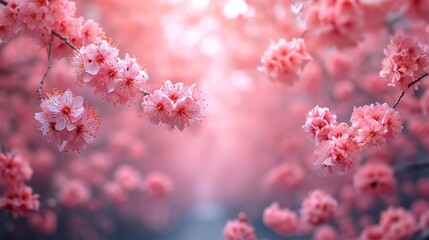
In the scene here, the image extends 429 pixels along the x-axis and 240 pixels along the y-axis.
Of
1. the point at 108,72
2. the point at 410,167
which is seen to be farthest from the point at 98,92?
the point at 410,167

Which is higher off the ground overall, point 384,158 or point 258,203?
Result: point 258,203

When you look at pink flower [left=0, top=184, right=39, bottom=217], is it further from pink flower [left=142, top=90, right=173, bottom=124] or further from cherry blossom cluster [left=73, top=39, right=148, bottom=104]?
pink flower [left=142, top=90, right=173, bottom=124]

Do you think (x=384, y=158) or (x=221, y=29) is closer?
(x=384, y=158)

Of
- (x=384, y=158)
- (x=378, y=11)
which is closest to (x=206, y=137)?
(x=384, y=158)

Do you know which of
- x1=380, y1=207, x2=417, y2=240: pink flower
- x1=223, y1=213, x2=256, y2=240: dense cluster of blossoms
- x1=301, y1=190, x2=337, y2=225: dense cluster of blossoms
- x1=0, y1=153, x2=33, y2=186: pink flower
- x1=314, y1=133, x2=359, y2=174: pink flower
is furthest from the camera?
x1=380, y1=207, x2=417, y2=240: pink flower

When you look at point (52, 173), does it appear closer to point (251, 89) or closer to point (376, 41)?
point (251, 89)

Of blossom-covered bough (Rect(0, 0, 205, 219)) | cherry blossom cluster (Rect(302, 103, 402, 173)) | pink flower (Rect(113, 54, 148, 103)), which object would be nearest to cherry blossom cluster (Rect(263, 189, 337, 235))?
cherry blossom cluster (Rect(302, 103, 402, 173))
